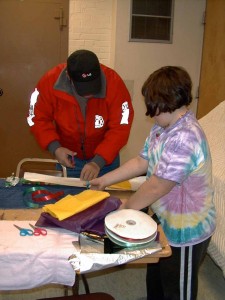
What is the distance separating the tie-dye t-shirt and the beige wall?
7.10 ft

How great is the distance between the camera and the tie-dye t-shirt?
1228 millimetres

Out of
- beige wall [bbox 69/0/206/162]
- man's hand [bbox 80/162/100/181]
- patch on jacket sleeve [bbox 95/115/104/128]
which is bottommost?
man's hand [bbox 80/162/100/181]

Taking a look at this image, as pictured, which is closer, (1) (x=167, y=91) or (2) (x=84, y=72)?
(1) (x=167, y=91)

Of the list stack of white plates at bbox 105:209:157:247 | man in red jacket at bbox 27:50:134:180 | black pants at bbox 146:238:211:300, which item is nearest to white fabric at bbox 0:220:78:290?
stack of white plates at bbox 105:209:157:247

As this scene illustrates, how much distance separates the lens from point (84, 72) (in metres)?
1.72

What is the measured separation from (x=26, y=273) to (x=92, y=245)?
0.23 metres

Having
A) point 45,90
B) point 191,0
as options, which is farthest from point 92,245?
point 191,0

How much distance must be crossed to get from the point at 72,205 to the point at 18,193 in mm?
454

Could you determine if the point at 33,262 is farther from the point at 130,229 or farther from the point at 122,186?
the point at 122,186

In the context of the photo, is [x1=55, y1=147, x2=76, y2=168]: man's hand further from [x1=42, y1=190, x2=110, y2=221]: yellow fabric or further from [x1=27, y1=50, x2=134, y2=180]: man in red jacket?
[x1=42, y1=190, x2=110, y2=221]: yellow fabric

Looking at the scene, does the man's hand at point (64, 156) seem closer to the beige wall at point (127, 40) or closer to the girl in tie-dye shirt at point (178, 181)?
the girl in tie-dye shirt at point (178, 181)

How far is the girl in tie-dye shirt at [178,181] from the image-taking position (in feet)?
4.06

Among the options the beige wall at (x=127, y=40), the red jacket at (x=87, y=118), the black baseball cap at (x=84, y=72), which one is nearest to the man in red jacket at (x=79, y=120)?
the red jacket at (x=87, y=118)

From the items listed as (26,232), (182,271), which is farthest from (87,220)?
(182,271)
